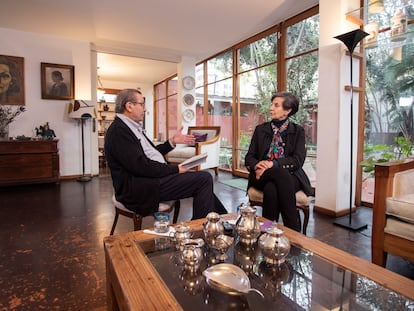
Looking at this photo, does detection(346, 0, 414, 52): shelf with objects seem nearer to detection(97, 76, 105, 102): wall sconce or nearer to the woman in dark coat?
the woman in dark coat

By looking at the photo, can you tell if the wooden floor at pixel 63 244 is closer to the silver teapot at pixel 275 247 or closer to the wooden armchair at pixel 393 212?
the wooden armchair at pixel 393 212

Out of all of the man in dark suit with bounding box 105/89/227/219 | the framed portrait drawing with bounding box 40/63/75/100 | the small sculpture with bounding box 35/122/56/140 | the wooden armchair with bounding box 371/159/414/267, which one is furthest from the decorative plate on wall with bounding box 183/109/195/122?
the wooden armchair with bounding box 371/159/414/267

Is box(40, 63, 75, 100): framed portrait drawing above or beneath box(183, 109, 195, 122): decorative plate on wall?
above

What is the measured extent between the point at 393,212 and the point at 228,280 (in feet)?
4.01

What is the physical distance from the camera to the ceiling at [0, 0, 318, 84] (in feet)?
11.6

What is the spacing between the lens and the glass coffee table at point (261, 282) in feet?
2.51

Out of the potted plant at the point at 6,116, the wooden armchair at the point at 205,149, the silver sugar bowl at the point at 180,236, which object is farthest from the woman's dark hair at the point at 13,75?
the silver sugar bowl at the point at 180,236

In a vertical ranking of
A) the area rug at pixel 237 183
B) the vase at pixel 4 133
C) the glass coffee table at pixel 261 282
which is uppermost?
the vase at pixel 4 133

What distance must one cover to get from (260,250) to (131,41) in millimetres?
4876

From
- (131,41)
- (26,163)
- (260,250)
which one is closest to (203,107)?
(131,41)

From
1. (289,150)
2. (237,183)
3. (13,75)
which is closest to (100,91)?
(13,75)

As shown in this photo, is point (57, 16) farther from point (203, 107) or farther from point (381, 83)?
point (381, 83)

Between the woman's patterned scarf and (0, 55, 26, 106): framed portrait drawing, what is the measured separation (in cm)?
428

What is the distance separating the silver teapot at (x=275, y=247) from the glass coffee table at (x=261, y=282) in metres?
0.03
